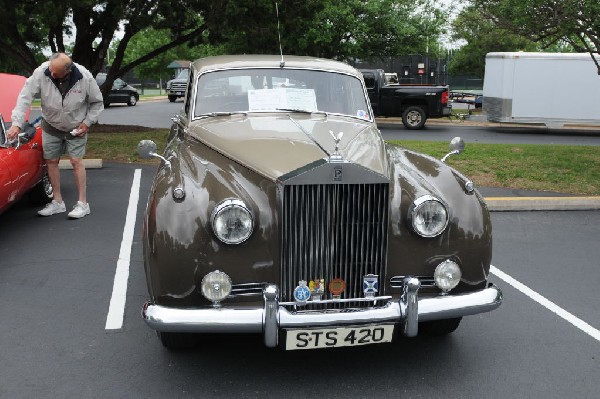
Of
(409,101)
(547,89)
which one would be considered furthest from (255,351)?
(547,89)

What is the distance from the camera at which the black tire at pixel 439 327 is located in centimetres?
399

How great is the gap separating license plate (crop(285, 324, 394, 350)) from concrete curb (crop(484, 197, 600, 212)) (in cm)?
466

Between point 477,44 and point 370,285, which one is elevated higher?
point 477,44

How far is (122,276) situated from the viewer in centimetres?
516

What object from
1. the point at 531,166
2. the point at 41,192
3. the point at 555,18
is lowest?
the point at 531,166

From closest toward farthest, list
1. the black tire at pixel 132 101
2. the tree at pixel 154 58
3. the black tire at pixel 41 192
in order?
the black tire at pixel 41 192
the black tire at pixel 132 101
the tree at pixel 154 58

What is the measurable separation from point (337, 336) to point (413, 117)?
53.3 feet

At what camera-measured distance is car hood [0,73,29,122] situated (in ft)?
22.7

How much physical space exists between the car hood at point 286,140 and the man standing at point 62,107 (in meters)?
2.31

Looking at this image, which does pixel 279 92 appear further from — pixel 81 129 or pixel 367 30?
pixel 367 30

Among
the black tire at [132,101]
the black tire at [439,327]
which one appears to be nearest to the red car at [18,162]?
the black tire at [439,327]

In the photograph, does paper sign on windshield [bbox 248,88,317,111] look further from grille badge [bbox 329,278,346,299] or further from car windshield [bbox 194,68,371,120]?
grille badge [bbox 329,278,346,299]

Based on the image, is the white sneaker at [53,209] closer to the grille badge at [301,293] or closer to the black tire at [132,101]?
the grille badge at [301,293]

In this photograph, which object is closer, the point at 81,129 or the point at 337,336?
the point at 337,336
